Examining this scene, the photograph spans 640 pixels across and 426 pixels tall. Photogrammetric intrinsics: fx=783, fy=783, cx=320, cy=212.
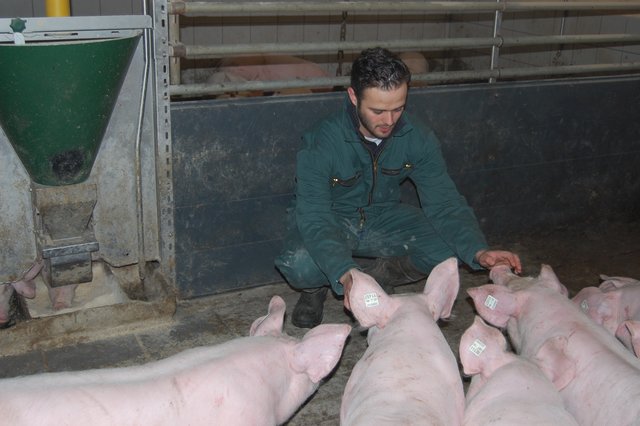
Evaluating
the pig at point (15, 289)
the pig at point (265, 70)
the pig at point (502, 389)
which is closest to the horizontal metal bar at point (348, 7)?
the pig at point (15, 289)

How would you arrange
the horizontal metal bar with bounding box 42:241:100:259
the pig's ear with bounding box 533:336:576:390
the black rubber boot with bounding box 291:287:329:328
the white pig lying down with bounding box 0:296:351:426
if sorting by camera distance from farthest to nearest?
the black rubber boot with bounding box 291:287:329:328 < the horizontal metal bar with bounding box 42:241:100:259 < the pig's ear with bounding box 533:336:576:390 < the white pig lying down with bounding box 0:296:351:426

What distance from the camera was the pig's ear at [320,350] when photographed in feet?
9.61

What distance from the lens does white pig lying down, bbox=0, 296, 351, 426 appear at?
8.19 ft

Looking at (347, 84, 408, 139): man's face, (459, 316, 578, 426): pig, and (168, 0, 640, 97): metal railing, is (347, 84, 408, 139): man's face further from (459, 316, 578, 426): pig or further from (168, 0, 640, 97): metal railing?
(459, 316, 578, 426): pig

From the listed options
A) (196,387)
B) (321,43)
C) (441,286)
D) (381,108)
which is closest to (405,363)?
(441,286)

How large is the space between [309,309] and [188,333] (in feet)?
2.28

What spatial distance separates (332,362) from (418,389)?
359 mm

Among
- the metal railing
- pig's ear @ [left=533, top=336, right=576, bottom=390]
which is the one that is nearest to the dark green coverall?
the metal railing

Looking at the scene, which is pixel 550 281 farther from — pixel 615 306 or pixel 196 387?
Result: pixel 196 387

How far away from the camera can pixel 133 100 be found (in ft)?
13.6

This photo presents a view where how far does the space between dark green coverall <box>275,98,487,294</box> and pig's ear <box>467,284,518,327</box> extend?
53cm

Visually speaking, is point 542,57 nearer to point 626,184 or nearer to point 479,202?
point 626,184

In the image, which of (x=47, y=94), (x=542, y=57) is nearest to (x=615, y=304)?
(x=47, y=94)

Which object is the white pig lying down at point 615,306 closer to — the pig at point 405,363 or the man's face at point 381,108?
the pig at point 405,363
